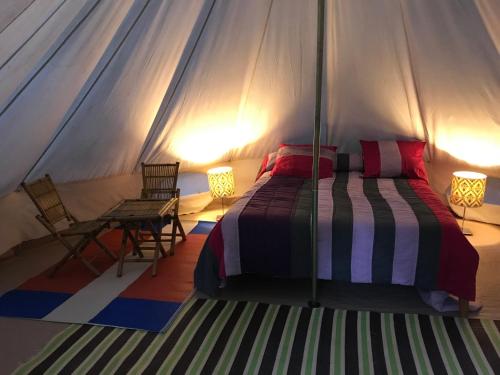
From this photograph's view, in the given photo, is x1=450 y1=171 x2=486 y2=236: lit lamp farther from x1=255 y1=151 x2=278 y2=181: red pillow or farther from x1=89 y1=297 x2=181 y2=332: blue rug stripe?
x1=89 y1=297 x2=181 y2=332: blue rug stripe

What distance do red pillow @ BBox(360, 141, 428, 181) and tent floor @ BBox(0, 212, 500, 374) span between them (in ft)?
2.82

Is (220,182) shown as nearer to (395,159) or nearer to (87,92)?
(87,92)

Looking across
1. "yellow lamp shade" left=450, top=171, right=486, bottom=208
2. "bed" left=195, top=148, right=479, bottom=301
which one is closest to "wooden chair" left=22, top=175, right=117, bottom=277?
"bed" left=195, top=148, right=479, bottom=301

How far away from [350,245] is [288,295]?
566 mm

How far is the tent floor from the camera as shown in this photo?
2.38 meters

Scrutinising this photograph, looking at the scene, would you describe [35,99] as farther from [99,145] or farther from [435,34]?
[435,34]

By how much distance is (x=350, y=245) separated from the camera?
101 inches

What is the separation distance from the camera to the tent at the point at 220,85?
253cm

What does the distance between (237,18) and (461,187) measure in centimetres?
244

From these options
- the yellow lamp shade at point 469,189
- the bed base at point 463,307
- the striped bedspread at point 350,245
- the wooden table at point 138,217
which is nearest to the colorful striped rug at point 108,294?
the wooden table at point 138,217

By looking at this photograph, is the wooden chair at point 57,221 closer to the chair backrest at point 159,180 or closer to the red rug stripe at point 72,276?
the red rug stripe at point 72,276

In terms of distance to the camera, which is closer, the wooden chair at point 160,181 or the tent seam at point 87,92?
the tent seam at point 87,92

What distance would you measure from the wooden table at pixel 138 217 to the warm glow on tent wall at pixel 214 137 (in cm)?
88

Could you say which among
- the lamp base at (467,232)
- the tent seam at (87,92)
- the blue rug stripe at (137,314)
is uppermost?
the tent seam at (87,92)
